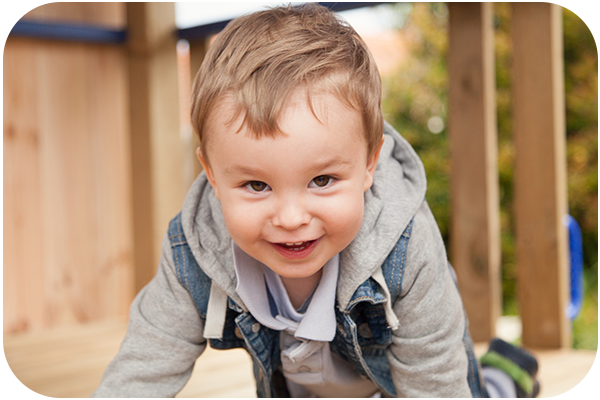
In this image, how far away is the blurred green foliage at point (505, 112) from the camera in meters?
3.80

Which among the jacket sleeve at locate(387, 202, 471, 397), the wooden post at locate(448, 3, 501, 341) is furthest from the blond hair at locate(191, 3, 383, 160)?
the wooden post at locate(448, 3, 501, 341)

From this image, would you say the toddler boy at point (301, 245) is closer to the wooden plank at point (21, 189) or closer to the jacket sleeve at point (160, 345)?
the jacket sleeve at point (160, 345)

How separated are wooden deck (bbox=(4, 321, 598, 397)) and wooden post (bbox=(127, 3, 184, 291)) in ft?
1.63

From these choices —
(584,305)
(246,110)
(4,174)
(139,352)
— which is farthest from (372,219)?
(584,305)

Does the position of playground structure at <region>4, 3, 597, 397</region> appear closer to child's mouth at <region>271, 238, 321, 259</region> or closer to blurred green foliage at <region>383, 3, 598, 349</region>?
child's mouth at <region>271, 238, 321, 259</region>

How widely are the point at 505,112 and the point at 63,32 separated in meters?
2.87

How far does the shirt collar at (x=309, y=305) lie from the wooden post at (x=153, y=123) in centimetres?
154

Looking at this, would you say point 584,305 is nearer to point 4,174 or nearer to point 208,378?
point 208,378

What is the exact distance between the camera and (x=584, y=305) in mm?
3555

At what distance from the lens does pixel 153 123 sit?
2.46m

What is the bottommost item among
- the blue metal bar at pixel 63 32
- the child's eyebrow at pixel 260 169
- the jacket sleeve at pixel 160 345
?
the jacket sleeve at pixel 160 345

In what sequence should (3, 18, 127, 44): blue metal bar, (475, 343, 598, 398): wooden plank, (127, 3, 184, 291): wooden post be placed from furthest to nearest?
(127, 3, 184, 291): wooden post
(3, 18, 127, 44): blue metal bar
(475, 343, 598, 398): wooden plank

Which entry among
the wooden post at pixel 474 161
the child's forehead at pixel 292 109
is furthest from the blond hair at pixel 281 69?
the wooden post at pixel 474 161

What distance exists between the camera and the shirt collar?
1.02 metres
